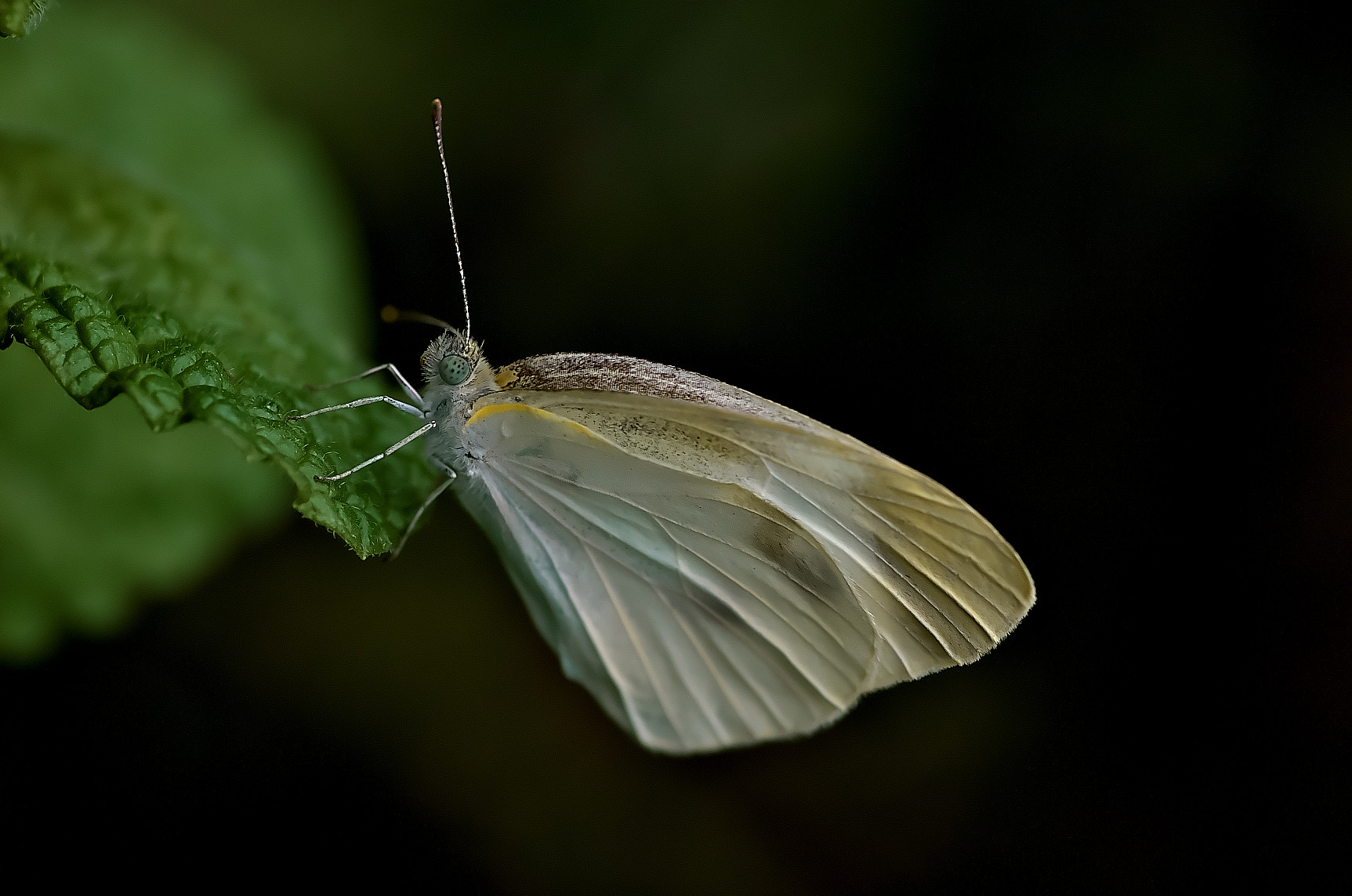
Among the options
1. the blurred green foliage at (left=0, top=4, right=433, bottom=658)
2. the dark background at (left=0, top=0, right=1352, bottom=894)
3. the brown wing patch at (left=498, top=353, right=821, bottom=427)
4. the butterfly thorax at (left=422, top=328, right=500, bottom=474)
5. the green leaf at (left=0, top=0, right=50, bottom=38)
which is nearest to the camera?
the green leaf at (left=0, top=0, right=50, bottom=38)

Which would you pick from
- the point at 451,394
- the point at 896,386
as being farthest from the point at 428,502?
the point at 896,386

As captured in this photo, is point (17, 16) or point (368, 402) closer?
point (17, 16)

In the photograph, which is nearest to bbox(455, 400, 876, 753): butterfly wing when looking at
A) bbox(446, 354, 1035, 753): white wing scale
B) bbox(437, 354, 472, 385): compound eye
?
bbox(446, 354, 1035, 753): white wing scale

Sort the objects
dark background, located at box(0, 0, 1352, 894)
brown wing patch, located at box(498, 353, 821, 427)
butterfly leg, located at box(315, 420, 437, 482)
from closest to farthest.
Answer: butterfly leg, located at box(315, 420, 437, 482)
brown wing patch, located at box(498, 353, 821, 427)
dark background, located at box(0, 0, 1352, 894)

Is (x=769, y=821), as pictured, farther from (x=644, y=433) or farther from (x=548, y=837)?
(x=644, y=433)

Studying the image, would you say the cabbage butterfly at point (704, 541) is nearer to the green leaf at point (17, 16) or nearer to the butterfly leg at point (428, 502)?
the butterfly leg at point (428, 502)

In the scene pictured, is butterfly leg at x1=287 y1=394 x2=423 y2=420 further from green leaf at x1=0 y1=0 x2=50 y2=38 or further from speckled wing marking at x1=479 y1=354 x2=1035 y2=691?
green leaf at x1=0 y1=0 x2=50 y2=38

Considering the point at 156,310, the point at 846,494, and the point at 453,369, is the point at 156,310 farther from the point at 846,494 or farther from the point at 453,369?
the point at 846,494

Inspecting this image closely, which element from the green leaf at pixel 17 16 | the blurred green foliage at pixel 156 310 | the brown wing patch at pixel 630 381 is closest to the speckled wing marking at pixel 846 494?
the brown wing patch at pixel 630 381
